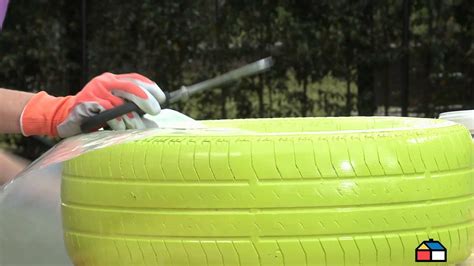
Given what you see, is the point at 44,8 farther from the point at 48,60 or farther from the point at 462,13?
the point at 462,13

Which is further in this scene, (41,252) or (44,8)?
(44,8)

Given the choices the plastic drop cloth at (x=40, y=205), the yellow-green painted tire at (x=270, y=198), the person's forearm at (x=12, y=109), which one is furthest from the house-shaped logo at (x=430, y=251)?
the person's forearm at (x=12, y=109)

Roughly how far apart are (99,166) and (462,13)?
583 cm

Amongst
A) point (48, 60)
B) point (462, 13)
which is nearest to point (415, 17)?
point (462, 13)

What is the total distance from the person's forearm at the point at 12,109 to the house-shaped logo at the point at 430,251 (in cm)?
104

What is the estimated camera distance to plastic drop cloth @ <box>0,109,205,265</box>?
170cm

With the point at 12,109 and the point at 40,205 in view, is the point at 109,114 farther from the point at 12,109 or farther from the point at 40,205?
the point at 12,109

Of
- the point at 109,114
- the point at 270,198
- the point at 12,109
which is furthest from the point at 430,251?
the point at 12,109

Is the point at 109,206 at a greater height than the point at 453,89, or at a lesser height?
greater

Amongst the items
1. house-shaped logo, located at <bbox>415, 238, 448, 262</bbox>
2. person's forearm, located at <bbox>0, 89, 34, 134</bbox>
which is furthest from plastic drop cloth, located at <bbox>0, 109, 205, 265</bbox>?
house-shaped logo, located at <bbox>415, 238, 448, 262</bbox>

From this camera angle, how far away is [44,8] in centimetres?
673

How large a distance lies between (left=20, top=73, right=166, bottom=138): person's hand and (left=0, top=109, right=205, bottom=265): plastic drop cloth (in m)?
0.04

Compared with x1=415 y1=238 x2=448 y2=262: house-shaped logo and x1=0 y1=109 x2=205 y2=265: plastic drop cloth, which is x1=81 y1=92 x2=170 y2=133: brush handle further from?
x1=415 y1=238 x2=448 y2=262: house-shaped logo

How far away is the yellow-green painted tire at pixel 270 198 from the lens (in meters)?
1.55
